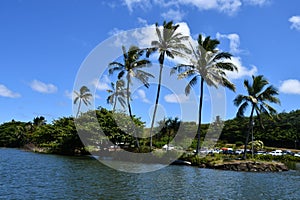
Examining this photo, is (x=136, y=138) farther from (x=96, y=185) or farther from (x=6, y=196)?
(x=6, y=196)

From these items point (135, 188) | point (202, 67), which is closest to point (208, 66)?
point (202, 67)

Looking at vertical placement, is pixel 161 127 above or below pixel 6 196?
above

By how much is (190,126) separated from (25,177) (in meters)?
44.5

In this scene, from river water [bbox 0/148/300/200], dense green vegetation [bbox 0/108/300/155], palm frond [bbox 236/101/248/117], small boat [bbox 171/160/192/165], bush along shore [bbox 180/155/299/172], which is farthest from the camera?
dense green vegetation [bbox 0/108/300/155]

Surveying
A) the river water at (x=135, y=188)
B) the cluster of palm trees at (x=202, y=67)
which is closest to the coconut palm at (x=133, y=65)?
the cluster of palm trees at (x=202, y=67)

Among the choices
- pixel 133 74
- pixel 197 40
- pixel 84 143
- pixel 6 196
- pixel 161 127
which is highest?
pixel 197 40

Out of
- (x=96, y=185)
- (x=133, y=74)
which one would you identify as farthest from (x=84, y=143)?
(x=96, y=185)

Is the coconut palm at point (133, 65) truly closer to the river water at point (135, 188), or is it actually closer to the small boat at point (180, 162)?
the small boat at point (180, 162)

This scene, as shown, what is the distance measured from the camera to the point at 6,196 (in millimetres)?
13547

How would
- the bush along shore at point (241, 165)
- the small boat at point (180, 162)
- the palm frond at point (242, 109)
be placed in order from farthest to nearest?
the palm frond at point (242, 109)
the small boat at point (180, 162)
the bush along shore at point (241, 165)

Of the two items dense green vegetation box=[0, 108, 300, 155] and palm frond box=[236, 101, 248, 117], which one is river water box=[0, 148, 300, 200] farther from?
dense green vegetation box=[0, 108, 300, 155]

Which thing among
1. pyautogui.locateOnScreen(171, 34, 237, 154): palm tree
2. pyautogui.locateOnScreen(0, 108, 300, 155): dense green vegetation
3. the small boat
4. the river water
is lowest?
the river water

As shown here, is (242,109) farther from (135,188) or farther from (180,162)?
(135,188)

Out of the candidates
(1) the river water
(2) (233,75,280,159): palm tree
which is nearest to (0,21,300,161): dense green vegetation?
(2) (233,75,280,159): palm tree
